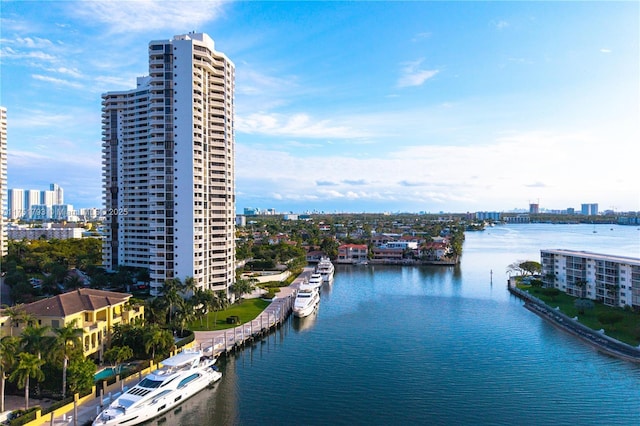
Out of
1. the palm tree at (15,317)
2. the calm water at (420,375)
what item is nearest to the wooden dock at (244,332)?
the calm water at (420,375)

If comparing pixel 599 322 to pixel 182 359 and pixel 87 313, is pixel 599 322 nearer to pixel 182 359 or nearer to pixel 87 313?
pixel 182 359

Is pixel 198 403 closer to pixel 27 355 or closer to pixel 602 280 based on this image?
pixel 27 355

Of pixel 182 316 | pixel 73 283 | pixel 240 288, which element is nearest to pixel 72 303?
pixel 182 316

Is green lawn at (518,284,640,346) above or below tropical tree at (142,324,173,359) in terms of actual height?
below

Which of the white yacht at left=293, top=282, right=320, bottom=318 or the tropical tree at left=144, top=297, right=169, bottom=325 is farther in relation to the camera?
the white yacht at left=293, top=282, right=320, bottom=318

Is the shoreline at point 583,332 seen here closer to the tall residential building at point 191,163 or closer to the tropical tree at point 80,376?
the tall residential building at point 191,163

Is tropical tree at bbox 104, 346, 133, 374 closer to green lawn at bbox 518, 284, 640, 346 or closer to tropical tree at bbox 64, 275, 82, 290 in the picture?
tropical tree at bbox 64, 275, 82, 290

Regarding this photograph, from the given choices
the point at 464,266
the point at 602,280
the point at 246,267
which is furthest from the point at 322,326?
the point at 464,266

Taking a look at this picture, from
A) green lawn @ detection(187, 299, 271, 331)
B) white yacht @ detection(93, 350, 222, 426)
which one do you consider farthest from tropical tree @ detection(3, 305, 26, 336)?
green lawn @ detection(187, 299, 271, 331)
